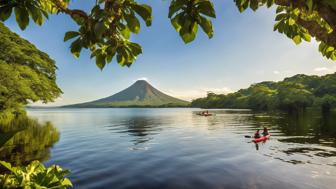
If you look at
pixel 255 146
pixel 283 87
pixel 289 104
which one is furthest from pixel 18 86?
pixel 283 87

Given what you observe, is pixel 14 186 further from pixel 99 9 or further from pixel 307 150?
pixel 307 150

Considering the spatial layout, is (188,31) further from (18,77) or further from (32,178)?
(18,77)

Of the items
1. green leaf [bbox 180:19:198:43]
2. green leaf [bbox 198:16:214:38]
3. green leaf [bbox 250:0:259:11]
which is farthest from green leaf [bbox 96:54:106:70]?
green leaf [bbox 250:0:259:11]

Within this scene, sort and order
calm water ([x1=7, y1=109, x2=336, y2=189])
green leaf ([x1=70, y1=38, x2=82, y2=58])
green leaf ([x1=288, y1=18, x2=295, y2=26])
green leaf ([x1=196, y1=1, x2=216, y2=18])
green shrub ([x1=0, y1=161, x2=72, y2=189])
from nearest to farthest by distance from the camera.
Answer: green leaf ([x1=196, y1=1, x2=216, y2=18])
green shrub ([x1=0, y1=161, x2=72, y2=189])
green leaf ([x1=70, y1=38, x2=82, y2=58])
green leaf ([x1=288, y1=18, x2=295, y2=26])
calm water ([x1=7, y1=109, x2=336, y2=189])

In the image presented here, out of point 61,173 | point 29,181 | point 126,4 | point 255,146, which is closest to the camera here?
point 126,4

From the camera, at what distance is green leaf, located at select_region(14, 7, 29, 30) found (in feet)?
7.14

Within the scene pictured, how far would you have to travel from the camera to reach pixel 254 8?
100 inches

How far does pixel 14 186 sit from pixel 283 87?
130818mm

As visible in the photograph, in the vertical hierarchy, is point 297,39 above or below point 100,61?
above

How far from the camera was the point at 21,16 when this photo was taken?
2188 millimetres

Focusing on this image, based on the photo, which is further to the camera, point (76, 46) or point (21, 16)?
point (76, 46)

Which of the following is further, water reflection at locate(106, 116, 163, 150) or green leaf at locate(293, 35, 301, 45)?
water reflection at locate(106, 116, 163, 150)

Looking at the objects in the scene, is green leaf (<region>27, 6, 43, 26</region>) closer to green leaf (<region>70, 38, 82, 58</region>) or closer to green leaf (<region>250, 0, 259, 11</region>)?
green leaf (<region>70, 38, 82, 58</region>)

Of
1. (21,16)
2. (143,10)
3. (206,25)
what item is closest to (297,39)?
(206,25)
